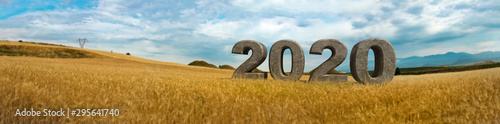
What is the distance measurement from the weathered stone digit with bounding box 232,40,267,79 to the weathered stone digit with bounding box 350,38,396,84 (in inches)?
149

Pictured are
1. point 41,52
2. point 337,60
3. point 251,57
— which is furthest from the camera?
point 41,52

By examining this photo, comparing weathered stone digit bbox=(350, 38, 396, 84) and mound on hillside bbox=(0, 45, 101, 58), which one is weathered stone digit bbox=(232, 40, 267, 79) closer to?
weathered stone digit bbox=(350, 38, 396, 84)

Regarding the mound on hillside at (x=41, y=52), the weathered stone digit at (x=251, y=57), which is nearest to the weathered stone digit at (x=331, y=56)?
the weathered stone digit at (x=251, y=57)

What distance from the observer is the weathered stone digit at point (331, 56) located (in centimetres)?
Answer: 1039

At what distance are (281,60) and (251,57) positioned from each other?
1.39 m

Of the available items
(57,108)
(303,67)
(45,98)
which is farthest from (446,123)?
(303,67)

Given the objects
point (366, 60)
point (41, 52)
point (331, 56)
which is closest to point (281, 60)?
point (331, 56)

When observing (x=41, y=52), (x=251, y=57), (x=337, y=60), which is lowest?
(x=337, y=60)

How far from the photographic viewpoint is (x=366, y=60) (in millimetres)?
10250

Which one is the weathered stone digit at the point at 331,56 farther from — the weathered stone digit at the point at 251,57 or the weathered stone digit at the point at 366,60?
the weathered stone digit at the point at 251,57

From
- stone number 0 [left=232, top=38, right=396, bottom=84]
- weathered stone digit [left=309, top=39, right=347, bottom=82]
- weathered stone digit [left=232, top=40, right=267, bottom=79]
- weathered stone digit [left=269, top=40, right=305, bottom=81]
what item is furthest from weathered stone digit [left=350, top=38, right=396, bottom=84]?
weathered stone digit [left=232, top=40, right=267, bottom=79]

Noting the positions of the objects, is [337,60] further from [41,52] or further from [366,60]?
[41,52]

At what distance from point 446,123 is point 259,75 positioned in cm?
845

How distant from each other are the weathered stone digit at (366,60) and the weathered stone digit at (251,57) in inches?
149
